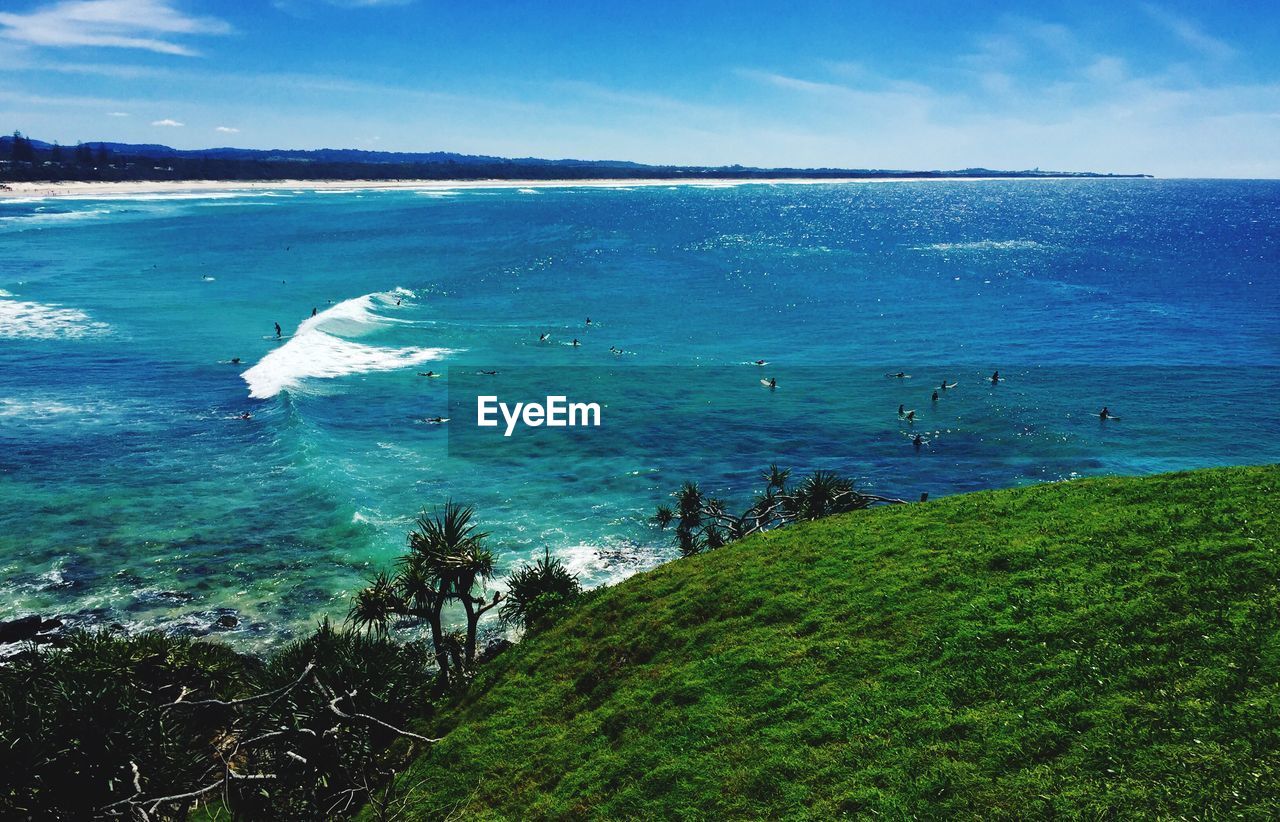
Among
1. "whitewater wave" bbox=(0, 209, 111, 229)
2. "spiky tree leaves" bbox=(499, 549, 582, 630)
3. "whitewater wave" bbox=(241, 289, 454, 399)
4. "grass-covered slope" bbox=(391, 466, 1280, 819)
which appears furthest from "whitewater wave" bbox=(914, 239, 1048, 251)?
A: "whitewater wave" bbox=(0, 209, 111, 229)

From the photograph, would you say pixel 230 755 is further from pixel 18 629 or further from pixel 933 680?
pixel 18 629

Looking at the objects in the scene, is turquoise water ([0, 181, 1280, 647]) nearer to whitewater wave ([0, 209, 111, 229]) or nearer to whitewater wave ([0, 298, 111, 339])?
whitewater wave ([0, 298, 111, 339])

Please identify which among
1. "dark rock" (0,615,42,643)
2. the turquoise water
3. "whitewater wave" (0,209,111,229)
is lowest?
"dark rock" (0,615,42,643)

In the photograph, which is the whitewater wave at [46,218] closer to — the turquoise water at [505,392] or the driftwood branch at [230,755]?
the turquoise water at [505,392]

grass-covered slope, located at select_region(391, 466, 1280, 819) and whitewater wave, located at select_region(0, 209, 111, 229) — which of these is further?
whitewater wave, located at select_region(0, 209, 111, 229)

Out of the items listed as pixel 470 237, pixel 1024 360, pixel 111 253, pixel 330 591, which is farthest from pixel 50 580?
pixel 470 237


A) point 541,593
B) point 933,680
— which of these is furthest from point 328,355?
point 933,680
